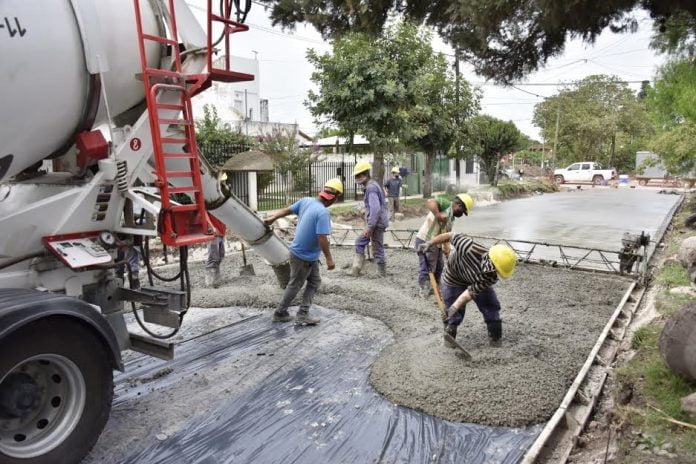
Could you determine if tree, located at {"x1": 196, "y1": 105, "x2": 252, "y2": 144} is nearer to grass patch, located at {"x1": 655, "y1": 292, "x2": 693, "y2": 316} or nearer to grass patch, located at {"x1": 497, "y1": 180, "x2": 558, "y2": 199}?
grass patch, located at {"x1": 655, "y1": 292, "x2": 693, "y2": 316}

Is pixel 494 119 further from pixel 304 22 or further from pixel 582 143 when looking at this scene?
pixel 304 22

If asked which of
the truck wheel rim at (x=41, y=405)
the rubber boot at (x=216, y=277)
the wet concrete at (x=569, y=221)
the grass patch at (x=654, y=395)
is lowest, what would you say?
the grass patch at (x=654, y=395)

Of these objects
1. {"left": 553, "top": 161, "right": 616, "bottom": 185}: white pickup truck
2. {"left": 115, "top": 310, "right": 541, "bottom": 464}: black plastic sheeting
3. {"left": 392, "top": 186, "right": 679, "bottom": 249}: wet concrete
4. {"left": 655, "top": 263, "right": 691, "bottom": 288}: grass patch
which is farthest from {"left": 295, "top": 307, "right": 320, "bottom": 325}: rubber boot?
{"left": 553, "top": 161, "right": 616, "bottom": 185}: white pickup truck

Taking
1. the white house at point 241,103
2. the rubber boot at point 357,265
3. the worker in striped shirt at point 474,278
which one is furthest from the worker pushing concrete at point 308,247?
the white house at point 241,103

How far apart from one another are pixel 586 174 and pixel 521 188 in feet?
35.8

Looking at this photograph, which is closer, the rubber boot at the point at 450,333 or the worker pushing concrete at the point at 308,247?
the rubber boot at the point at 450,333

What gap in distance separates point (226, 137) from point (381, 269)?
1081cm

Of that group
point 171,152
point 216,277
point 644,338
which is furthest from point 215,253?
point 644,338

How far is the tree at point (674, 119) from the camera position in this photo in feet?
50.9

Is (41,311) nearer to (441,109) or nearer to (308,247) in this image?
(308,247)

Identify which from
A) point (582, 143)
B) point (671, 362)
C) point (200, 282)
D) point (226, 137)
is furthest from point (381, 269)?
point (582, 143)

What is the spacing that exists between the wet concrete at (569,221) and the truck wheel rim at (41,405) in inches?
417

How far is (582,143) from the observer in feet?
143

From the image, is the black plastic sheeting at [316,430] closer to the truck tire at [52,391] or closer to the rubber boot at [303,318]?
the truck tire at [52,391]
